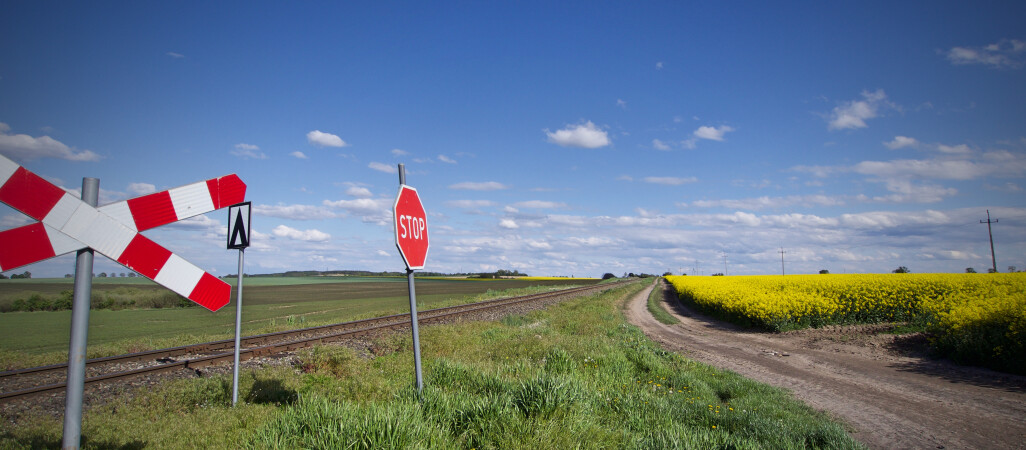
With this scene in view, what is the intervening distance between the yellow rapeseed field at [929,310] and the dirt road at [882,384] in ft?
2.38

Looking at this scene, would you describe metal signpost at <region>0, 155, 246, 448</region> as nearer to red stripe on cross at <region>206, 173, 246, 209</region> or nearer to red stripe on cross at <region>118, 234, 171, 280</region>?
red stripe on cross at <region>118, 234, 171, 280</region>

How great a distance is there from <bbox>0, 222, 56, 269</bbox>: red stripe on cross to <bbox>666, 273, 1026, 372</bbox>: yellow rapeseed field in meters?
15.9

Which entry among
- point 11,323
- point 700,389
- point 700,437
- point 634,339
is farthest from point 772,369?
point 11,323

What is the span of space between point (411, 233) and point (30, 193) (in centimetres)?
298

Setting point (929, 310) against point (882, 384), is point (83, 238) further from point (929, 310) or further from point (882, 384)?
point (929, 310)

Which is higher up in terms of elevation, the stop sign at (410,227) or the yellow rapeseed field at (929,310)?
the stop sign at (410,227)

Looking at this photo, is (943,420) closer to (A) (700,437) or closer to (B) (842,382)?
(B) (842,382)

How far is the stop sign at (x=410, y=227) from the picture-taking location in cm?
466

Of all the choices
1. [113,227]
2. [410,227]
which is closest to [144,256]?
[113,227]

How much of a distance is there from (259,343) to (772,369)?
14354mm

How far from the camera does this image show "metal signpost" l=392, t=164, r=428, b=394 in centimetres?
468

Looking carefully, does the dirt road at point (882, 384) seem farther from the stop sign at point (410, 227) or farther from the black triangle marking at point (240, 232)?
the black triangle marking at point (240, 232)

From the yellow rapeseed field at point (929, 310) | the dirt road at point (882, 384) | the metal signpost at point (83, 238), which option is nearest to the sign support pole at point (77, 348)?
the metal signpost at point (83, 238)

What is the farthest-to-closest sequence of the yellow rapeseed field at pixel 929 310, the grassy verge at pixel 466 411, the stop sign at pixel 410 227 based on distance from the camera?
the yellow rapeseed field at pixel 929 310 < the stop sign at pixel 410 227 < the grassy verge at pixel 466 411
